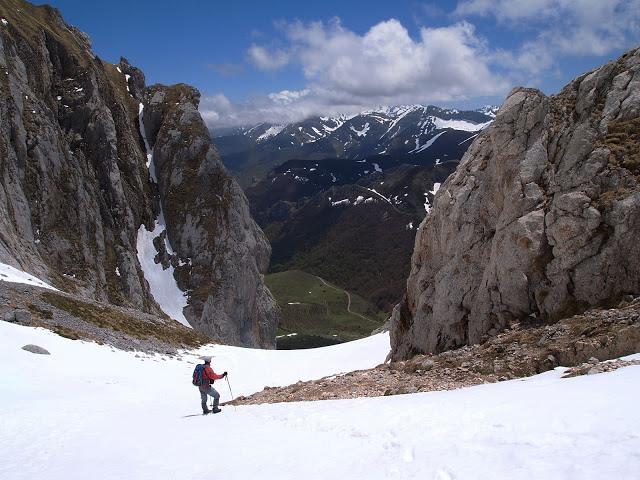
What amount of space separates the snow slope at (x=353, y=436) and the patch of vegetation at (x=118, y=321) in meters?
16.4

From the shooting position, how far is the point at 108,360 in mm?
28141

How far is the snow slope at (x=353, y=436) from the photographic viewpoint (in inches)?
292

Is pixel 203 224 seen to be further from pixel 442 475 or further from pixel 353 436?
pixel 442 475

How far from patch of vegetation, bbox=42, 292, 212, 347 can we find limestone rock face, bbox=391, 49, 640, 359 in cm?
2256

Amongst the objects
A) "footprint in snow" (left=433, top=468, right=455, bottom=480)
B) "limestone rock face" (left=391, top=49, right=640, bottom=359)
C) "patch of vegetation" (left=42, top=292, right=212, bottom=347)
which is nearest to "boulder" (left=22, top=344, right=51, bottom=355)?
"patch of vegetation" (left=42, top=292, right=212, bottom=347)

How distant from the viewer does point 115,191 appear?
88.9m

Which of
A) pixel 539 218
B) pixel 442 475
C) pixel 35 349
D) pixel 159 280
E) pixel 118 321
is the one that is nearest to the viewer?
pixel 442 475

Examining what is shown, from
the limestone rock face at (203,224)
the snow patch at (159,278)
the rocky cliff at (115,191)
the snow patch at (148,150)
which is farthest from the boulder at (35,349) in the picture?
the snow patch at (148,150)

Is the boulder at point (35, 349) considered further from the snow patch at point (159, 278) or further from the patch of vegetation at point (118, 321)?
the snow patch at point (159, 278)

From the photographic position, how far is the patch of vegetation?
35.1 meters

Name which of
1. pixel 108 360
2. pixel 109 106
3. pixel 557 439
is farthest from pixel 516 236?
pixel 109 106

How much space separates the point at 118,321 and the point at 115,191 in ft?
185

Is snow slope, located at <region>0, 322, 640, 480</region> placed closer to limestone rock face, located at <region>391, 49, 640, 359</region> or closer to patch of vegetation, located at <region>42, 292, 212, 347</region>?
limestone rock face, located at <region>391, 49, 640, 359</region>

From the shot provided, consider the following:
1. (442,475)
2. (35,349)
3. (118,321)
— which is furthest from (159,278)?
(442,475)
